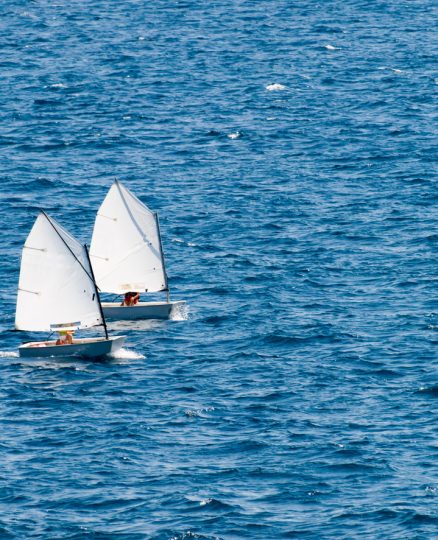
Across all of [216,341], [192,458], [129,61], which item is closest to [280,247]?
[216,341]

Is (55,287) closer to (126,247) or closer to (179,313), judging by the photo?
(179,313)

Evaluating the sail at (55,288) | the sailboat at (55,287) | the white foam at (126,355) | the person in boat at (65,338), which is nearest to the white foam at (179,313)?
the sailboat at (55,287)

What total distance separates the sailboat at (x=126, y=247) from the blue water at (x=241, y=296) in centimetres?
345

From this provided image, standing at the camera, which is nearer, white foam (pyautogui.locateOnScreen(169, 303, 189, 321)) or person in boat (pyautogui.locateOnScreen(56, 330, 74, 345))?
person in boat (pyautogui.locateOnScreen(56, 330, 74, 345))

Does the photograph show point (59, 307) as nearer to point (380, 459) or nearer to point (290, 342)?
point (290, 342)

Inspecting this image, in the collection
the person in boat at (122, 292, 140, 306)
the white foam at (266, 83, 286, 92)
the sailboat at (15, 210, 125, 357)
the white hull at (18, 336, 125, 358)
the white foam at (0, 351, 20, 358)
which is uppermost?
the sailboat at (15, 210, 125, 357)

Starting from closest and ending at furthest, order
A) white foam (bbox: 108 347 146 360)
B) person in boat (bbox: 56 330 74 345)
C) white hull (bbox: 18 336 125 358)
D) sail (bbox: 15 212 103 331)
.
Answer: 1. white hull (bbox: 18 336 125 358)
2. white foam (bbox: 108 347 146 360)
3. person in boat (bbox: 56 330 74 345)
4. sail (bbox: 15 212 103 331)

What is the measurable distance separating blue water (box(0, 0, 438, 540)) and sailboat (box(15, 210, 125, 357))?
342cm

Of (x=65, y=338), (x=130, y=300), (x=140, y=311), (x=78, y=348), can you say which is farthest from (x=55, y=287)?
(x=130, y=300)

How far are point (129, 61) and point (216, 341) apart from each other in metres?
89.8

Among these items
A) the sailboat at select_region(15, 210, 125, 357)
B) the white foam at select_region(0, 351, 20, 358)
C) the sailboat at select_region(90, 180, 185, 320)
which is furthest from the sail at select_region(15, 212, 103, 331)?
the sailboat at select_region(90, 180, 185, 320)

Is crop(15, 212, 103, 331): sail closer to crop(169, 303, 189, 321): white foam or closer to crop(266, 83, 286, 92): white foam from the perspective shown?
crop(169, 303, 189, 321): white foam

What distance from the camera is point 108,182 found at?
14275 centimetres

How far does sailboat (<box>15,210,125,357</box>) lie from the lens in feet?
342
